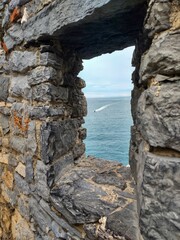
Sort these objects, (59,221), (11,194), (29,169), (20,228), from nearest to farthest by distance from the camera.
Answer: (59,221)
(29,169)
(20,228)
(11,194)

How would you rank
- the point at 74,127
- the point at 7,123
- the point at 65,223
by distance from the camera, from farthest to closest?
1. the point at 7,123
2. the point at 74,127
3. the point at 65,223

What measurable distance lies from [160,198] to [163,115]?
12.8 inches

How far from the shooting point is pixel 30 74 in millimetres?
1589

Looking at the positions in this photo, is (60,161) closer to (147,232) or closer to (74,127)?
(74,127)

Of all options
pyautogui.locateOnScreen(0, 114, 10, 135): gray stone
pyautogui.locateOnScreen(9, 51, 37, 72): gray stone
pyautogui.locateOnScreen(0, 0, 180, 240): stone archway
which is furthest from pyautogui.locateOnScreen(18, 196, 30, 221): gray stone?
pyautogui.locateOnScreen(9, 51, 37, 72): gray stone

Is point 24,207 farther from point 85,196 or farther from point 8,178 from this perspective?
point 85,196

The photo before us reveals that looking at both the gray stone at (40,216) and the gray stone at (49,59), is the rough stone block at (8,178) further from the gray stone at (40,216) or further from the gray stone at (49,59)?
the gray stone at (49,59)

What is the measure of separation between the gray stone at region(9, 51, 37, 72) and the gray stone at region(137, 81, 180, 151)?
3.35 feet

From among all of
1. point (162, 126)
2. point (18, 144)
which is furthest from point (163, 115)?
point (18, 144)

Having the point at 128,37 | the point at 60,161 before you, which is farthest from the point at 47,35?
the point at 60,161

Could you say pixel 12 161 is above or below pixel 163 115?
below

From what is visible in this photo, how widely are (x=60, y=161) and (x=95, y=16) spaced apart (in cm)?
103

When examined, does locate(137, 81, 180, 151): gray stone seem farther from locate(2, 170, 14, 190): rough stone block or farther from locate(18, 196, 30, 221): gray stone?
locate(2, 170, 14, 190): rough stone block

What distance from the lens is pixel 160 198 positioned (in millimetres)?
805
